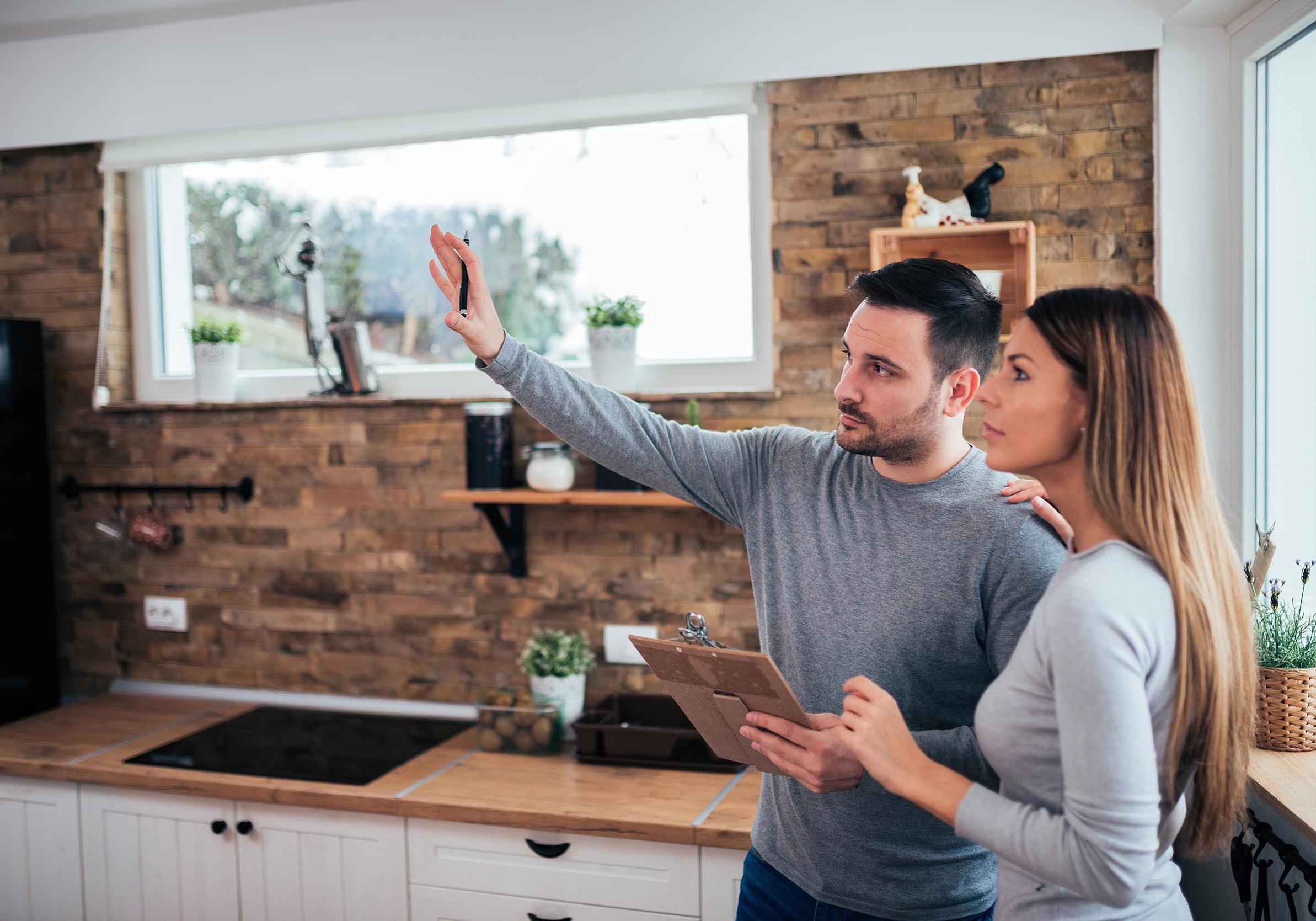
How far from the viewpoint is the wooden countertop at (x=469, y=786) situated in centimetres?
213

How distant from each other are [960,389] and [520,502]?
4.33 ft

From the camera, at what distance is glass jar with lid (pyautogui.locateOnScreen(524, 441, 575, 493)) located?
2.57 m

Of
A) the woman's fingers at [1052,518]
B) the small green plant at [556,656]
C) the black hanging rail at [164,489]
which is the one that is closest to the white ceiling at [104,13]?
the black hanging rail at [164,489]

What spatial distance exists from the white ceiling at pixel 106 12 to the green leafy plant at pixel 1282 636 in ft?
8.45

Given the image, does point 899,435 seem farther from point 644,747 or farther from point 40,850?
point 40,850

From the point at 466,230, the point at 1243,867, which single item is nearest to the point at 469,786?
the point at 466,230

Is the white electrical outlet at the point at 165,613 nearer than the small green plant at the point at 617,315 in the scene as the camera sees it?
No

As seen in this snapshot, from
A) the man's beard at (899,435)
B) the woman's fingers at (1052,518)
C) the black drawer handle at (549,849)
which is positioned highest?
the man's beard at (899,435)

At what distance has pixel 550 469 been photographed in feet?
8.44

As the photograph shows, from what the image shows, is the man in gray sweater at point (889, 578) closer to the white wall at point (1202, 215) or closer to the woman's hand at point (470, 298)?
the woman's hand at point (470, 298)

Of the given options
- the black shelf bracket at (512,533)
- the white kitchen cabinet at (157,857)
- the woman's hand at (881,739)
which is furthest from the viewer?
the black shelf bracket at (512,533)

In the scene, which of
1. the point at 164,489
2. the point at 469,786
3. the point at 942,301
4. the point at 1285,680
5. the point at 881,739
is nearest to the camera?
the point at 881,739

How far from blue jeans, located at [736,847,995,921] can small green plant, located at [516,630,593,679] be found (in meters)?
1.06

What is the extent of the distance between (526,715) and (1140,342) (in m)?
1.82
